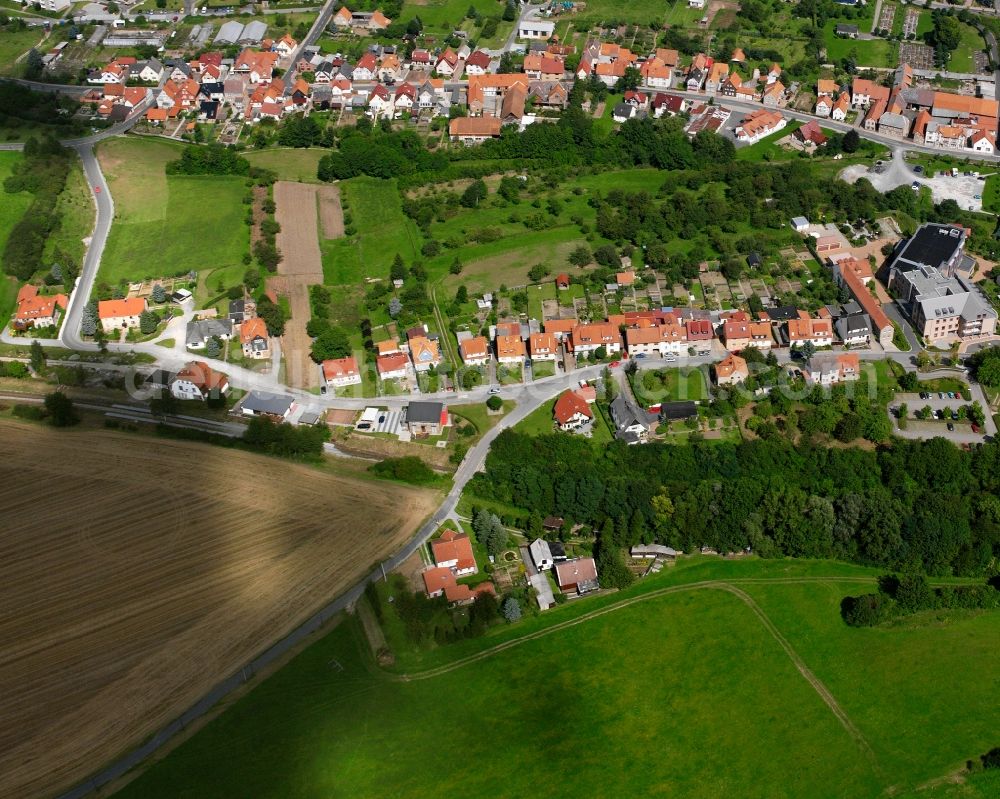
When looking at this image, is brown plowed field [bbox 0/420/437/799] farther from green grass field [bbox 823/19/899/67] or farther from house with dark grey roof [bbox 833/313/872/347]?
green grass field [bbox 823/19/899/67]

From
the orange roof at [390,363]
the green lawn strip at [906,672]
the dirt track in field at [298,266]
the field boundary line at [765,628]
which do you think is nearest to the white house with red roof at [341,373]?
the dirt track in field at [298,266]

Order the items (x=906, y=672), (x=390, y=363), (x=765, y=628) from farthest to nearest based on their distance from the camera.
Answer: (x=390, y=363), (x=765, y=628), (x=906, y=672)

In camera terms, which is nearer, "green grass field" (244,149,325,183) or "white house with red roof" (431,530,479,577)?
"white house with red roof" (431,530,479,577)

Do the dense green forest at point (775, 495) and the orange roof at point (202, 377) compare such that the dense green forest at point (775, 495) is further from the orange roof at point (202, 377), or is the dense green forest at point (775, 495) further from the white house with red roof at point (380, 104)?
the white house with red roof at point (380, 104)

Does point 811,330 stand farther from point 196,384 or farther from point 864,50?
point 864,50

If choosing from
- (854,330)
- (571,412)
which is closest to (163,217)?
(571,412)

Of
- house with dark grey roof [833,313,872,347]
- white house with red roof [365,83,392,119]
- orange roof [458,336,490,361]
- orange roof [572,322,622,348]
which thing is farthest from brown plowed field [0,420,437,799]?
white house with red roof [365,83,392,119]

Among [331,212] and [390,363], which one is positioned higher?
[331,212]
